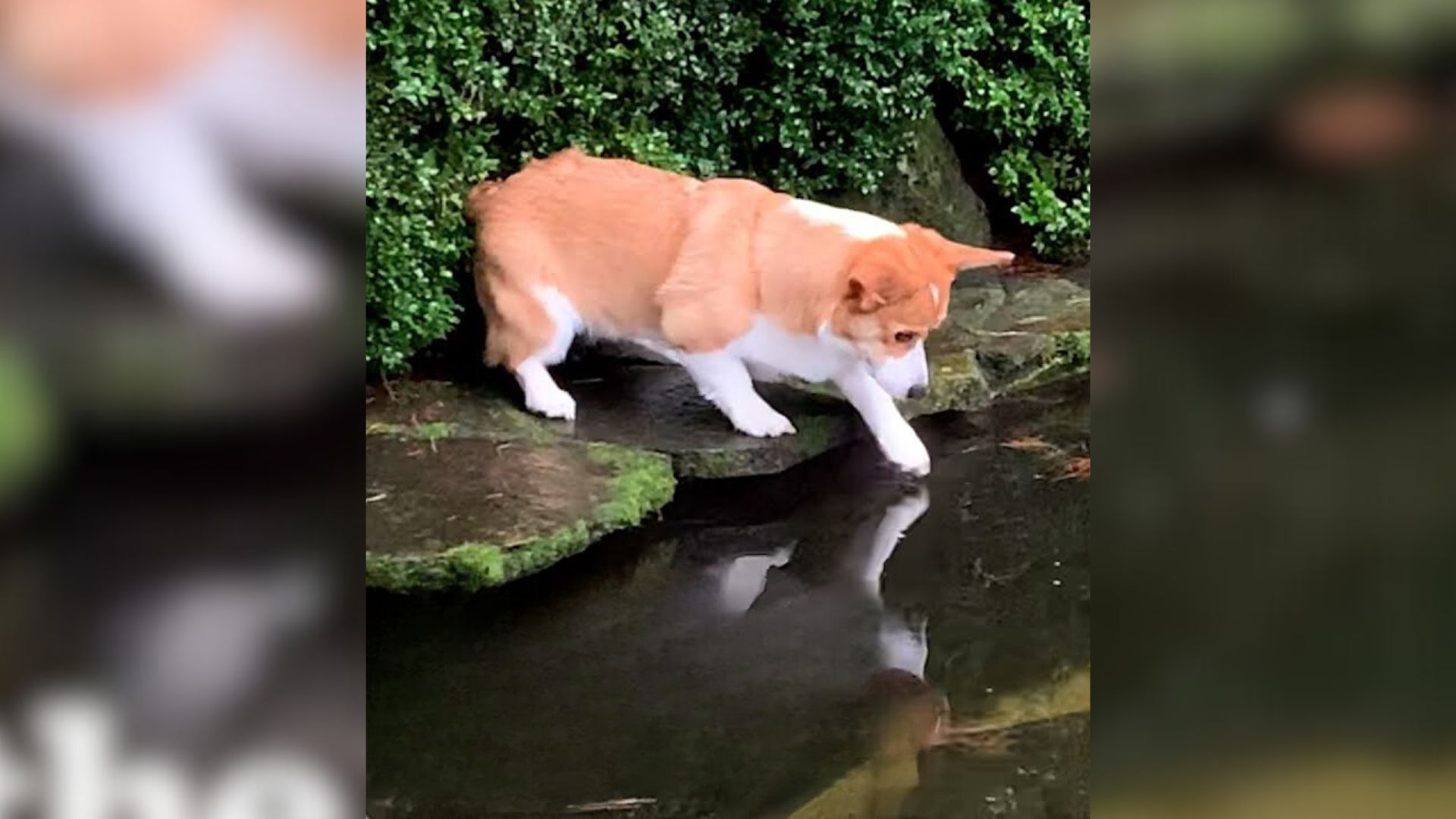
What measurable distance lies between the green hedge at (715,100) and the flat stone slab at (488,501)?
0.13 metres

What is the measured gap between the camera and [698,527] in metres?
1.36

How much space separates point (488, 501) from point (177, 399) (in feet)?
2.23

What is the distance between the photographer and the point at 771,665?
1.15 metres

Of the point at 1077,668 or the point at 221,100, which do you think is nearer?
the point at 221,100

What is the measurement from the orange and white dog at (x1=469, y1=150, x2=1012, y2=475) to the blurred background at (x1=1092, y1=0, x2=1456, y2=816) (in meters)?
0.80

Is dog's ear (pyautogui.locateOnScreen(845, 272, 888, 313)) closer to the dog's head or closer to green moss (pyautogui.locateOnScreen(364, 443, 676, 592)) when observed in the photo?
the dog's head

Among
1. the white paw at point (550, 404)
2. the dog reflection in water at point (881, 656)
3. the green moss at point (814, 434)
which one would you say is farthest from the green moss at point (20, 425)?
the green moss at point (814, 434)

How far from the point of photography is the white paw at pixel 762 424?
4.94 feet

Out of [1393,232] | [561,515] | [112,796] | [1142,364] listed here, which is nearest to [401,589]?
[561,515]

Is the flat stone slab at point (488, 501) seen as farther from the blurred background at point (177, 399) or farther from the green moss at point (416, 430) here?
the blurred background at point (177, 399)

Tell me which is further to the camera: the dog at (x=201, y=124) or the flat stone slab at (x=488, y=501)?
the flat stone slab at (x=488, y=501)

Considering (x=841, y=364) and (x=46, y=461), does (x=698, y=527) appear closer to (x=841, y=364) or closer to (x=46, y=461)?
(x=841, y=364)

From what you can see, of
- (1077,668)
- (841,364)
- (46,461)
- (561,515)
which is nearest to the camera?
(46,461)

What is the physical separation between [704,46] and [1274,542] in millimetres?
1116
